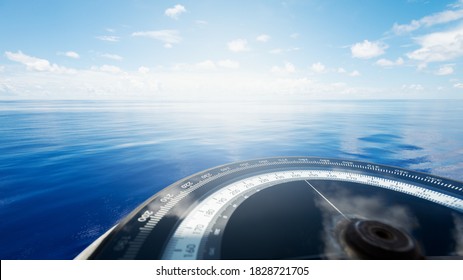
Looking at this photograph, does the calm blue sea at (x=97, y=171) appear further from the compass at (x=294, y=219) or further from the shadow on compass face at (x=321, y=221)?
the shadow on compass face at (x=321, y=221)

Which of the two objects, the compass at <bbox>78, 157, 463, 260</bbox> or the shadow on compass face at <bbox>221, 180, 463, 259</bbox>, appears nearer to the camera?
the compass at <bbox>78, 157, 463, 260</bbox>

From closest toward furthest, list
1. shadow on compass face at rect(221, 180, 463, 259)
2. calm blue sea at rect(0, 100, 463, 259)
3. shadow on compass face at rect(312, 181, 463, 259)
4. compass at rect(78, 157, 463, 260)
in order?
compass at rect(78, 157, 463, 260), shadow on compass face at rect(221, 180, 463, 259), shadow on compass face at rect(312, 181, 463, 259), calm blue sea at rect(0, 100, 463, 259)

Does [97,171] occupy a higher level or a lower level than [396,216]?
lower

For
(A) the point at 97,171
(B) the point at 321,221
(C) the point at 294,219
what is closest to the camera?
(B) the point at 321,221

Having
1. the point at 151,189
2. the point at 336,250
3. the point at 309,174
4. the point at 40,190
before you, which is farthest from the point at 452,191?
the point at 40,190

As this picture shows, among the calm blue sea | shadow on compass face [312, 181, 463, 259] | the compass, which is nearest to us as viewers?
the compass

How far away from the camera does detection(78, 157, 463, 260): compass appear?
4.27m

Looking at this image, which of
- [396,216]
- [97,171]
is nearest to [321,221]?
[396,216]

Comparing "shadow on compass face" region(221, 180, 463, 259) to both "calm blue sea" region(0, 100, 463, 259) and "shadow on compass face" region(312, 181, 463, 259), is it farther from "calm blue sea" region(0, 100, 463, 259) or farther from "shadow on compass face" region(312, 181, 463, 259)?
"calm blue sea" region(0, 100, 463, 259)

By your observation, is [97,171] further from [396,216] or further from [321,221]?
[396,216]

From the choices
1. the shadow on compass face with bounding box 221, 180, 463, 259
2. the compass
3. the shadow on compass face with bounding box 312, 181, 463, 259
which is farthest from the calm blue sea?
the shadow on compass face with bounding box 312, 181, 463, 259

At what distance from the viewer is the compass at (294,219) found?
4.27 meters

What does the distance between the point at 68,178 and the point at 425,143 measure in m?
39.9

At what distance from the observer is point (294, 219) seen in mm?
5531
